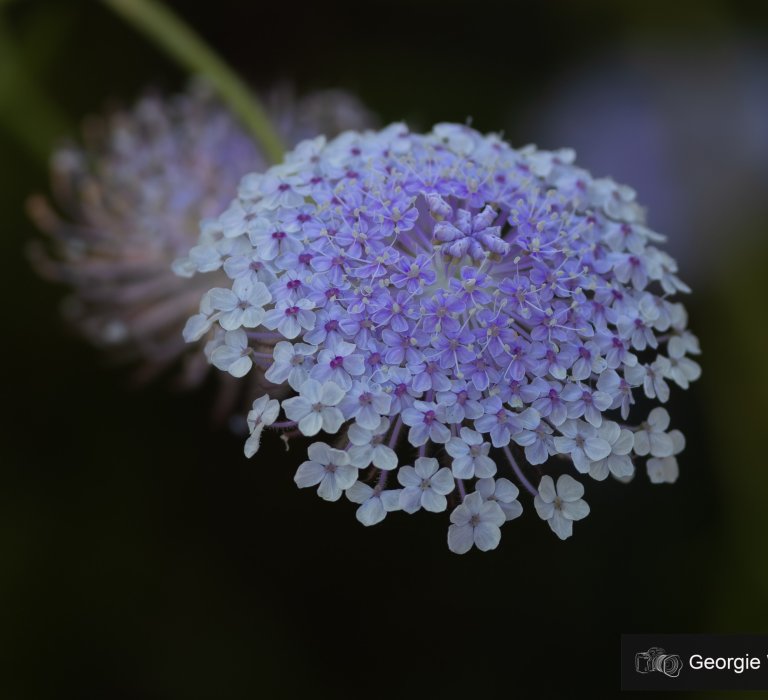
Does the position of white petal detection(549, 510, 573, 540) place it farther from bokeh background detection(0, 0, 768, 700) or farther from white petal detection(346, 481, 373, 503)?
bokeh background detection(0, 0, 768, 700)

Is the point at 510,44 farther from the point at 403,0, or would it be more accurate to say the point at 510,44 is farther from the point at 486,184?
the point at 486,184

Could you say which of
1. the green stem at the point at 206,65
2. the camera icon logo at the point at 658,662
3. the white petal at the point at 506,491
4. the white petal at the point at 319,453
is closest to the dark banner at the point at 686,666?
the camera icon logo at the point at 658,662


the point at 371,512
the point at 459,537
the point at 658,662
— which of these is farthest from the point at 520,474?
the point at 658,662

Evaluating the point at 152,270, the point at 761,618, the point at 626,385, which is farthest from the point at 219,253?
the point at 761,618

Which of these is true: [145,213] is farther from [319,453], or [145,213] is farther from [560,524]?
[560,524]

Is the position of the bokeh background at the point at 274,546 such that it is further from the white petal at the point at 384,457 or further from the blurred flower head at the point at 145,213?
the white petal at the point at 384,457
